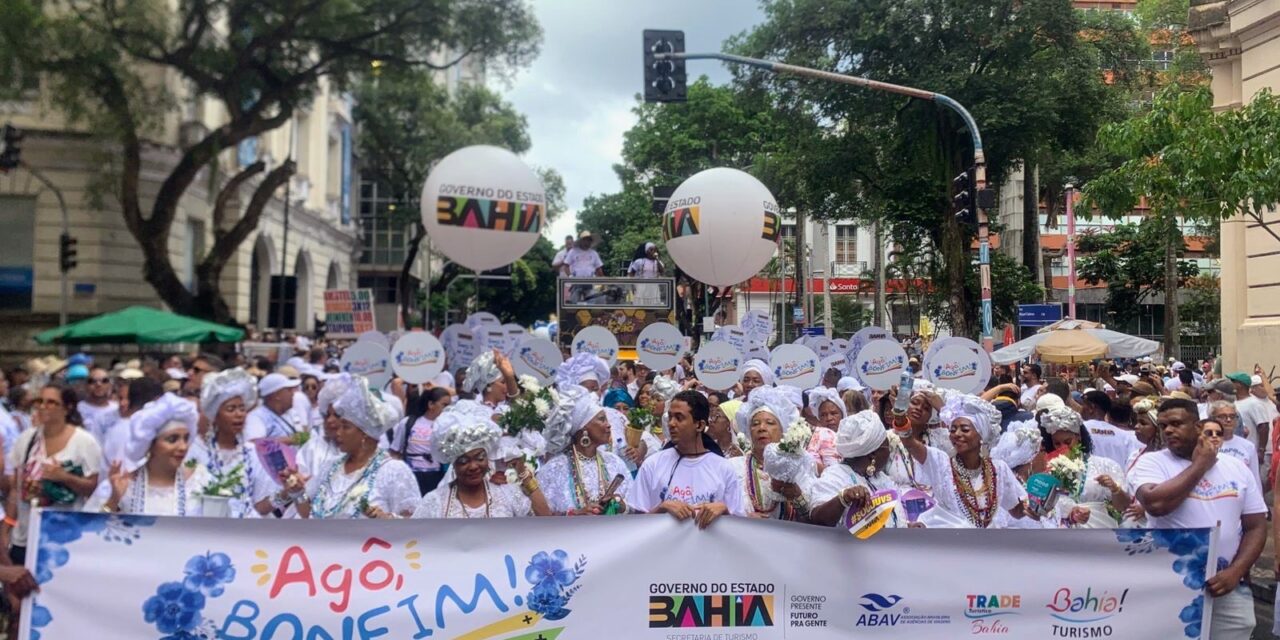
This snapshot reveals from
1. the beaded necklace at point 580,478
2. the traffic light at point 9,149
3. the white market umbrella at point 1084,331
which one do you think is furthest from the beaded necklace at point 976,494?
the traffic light at point 9,149

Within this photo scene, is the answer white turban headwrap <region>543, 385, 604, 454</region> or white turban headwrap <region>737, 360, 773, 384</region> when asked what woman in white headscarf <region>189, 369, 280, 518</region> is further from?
white turban headwrap <region>737, 360, 773, 384</region>

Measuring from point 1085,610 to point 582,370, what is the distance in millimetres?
5834

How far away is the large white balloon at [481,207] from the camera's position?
11.8 metres

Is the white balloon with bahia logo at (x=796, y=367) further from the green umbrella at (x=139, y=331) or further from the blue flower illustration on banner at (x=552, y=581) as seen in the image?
the green umbrella at (x=139, y=331)

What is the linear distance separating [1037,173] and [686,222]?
982 inches

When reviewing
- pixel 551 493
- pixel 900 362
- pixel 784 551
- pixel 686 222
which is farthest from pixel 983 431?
pixel 686 222

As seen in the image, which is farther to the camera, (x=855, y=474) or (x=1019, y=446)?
(x=1019, y=446)

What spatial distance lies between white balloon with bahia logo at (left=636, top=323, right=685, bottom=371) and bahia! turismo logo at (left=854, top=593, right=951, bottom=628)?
771cm

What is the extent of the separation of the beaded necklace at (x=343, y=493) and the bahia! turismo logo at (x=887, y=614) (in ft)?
7.64

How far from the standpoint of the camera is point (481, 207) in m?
11.8

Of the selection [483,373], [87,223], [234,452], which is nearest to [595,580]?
[234,452]

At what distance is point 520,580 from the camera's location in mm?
4824

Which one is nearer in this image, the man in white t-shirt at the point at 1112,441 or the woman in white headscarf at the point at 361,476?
the woman in white headscarf at the point at 361,476

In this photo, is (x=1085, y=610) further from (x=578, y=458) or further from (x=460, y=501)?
(x=460, y=501)
